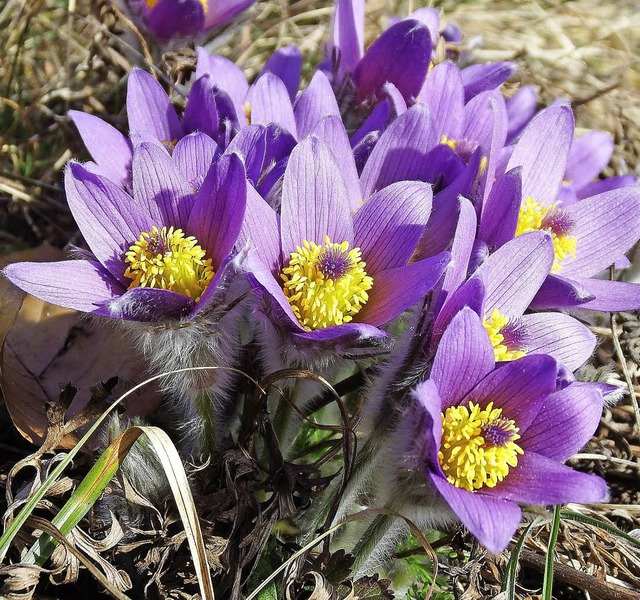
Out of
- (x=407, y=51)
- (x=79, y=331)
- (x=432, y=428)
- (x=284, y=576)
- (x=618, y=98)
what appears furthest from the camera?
(x=618, y=98)

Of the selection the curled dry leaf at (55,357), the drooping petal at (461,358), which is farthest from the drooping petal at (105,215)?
the drooping petal at (461,358)

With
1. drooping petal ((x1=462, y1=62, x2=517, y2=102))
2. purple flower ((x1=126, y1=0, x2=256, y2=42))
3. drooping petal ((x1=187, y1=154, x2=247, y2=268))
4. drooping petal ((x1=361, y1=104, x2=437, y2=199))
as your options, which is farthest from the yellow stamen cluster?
purple flower ((x1=126, y1=0, x2=256, y2=42))

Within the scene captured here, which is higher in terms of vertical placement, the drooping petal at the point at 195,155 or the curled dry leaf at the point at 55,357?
the drooping petal at the point at 195,155

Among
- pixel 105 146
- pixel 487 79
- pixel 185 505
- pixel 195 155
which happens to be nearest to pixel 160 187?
pixel 195 155

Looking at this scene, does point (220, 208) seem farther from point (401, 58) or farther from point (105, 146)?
point (401, 58)

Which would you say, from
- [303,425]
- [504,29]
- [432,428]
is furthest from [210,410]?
[504,29]

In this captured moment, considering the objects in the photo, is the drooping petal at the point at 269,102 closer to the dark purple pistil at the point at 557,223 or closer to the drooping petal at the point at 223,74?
the drooping petal at the point at 223,74

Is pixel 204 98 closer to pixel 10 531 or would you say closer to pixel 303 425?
pixel 303 425
